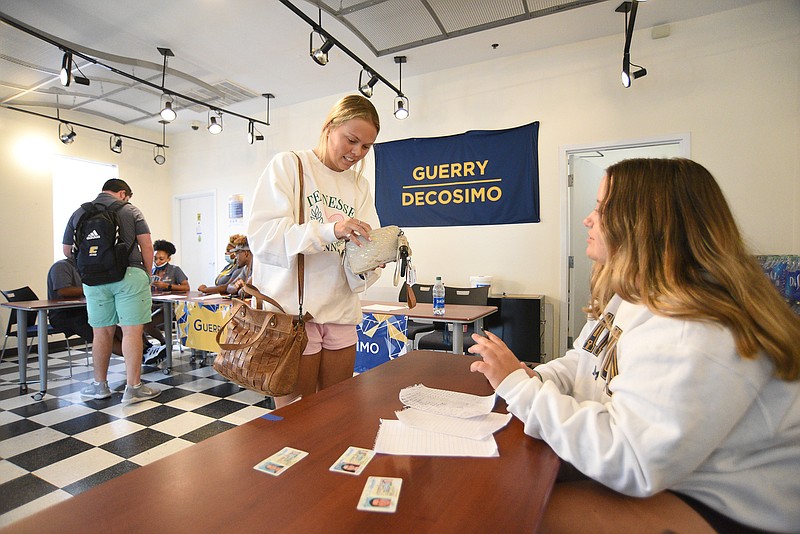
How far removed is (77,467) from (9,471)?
351 mm

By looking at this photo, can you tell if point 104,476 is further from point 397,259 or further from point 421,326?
point 421,326

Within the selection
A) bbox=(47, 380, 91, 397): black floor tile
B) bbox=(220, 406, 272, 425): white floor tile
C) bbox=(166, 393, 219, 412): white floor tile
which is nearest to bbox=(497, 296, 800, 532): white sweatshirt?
bbox=(220, 406, 272, 425): white floor tile

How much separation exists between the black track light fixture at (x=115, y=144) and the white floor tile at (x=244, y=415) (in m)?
4.52

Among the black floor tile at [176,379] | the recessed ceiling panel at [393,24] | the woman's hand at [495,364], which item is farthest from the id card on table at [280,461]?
the black floor tile at [176,379]

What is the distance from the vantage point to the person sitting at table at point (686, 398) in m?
0.62

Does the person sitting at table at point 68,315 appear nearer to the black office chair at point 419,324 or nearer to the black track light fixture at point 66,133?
the black track light fixture at point 66,133

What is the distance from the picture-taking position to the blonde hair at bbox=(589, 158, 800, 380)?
2.13 ft

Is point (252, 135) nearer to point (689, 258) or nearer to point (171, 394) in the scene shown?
point (171, 394)

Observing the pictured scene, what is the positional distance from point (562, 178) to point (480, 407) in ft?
12.2

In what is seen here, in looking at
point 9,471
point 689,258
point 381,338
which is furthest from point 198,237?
point 689,258

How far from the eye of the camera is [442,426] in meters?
0.86

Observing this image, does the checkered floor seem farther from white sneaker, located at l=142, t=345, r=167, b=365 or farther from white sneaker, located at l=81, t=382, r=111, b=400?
white sneaker, located at l=142, t=345, r=167, b=365

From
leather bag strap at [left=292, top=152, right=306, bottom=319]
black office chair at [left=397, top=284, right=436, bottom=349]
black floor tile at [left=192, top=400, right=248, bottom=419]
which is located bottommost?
black floor tile at [left=192, top=400, right=248, bottom=419]

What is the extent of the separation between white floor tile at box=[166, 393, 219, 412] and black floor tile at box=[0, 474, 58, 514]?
1.02 metres
